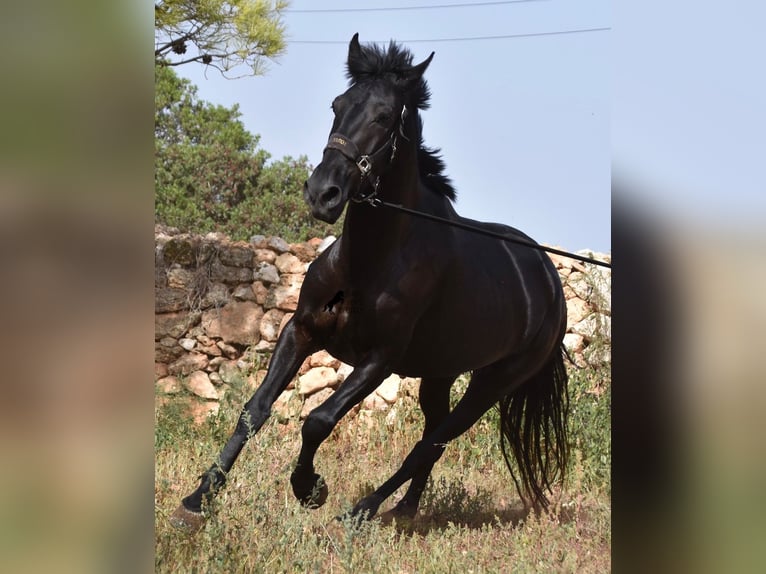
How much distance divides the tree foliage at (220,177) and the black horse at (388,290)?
460 cm

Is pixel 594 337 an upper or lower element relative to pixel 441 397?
upper

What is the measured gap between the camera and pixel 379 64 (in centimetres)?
396

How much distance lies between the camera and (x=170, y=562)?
131 inches

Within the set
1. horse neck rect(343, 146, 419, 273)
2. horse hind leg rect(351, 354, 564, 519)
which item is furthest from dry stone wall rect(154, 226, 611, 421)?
horse neck rect(343, 146, 419, 273)

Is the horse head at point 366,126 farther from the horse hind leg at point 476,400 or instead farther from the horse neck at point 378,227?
the horse hind leg at point 476,400

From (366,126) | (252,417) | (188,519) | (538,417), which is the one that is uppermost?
(366,126)

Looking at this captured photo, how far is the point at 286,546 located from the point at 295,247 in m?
4.38

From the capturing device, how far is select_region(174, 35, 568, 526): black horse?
12.2ft

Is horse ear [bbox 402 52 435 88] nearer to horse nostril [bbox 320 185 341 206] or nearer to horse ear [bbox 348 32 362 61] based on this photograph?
horse ear [bbox 348 32 362 61]

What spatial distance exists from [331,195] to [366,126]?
1.31ft

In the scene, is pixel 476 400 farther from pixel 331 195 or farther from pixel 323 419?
pixel 331 195

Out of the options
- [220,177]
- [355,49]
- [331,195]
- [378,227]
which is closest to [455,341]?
[378,227]
